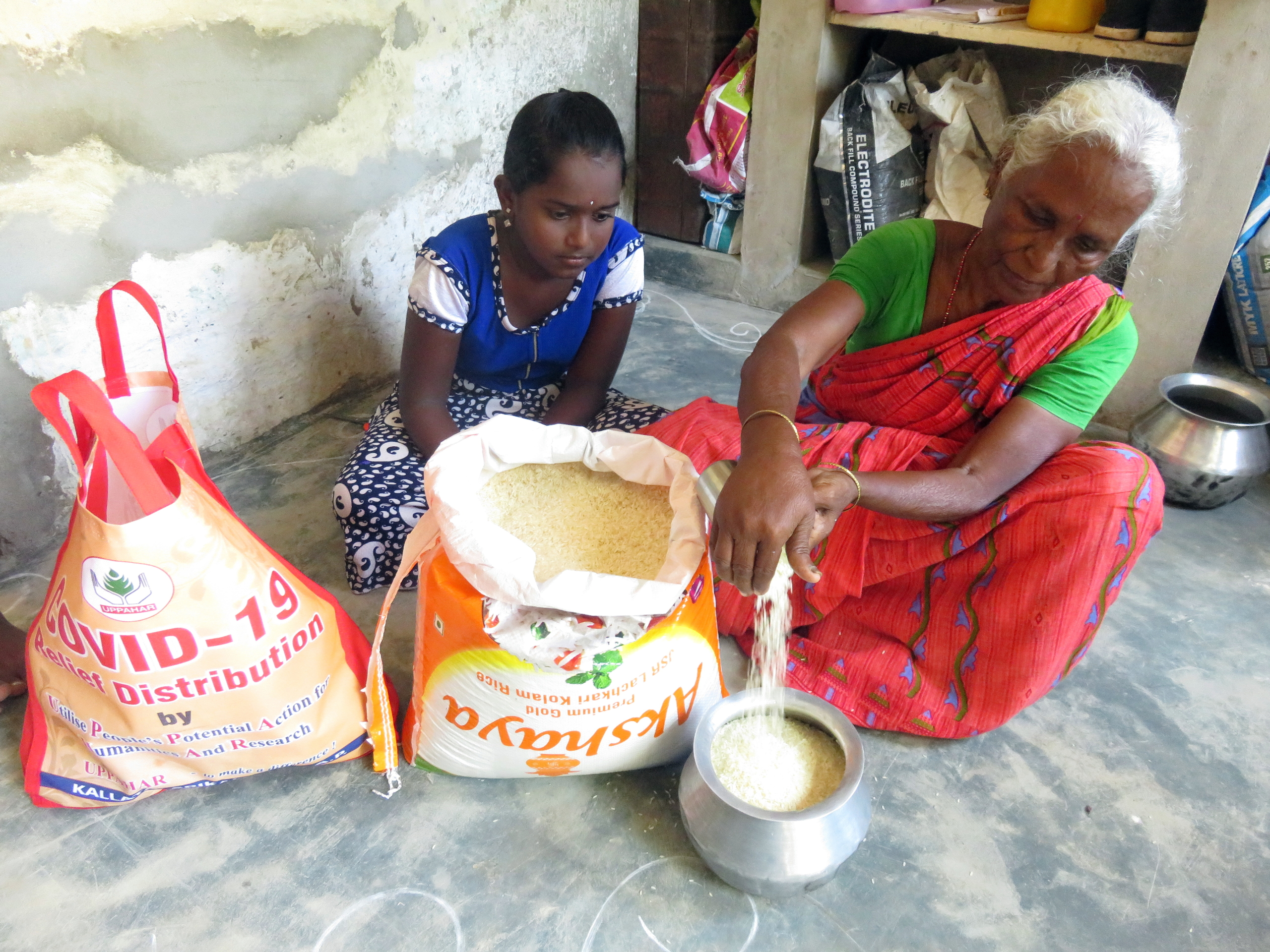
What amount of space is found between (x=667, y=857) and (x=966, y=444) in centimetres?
85

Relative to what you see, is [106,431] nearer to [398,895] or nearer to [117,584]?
[117,584]

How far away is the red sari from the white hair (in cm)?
→ 23

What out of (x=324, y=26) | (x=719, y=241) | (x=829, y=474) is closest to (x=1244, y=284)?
(x=719, y=241)

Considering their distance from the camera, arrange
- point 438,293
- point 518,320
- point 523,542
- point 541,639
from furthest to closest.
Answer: point 518,320 → point 438,293 → point 523,542 → point 541,639

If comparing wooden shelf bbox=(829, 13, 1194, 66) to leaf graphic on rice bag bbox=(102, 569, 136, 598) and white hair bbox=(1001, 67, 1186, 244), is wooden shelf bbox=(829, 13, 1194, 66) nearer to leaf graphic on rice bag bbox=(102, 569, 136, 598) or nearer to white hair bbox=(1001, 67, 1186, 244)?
white hair bbox=(1001, 67, 1186, 244)

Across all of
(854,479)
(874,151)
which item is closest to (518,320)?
(854,479)

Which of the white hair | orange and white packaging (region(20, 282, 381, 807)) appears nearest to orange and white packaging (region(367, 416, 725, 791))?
orange and white packaging (region(20, 282, 381, 807))

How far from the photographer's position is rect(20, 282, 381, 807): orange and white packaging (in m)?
1.11

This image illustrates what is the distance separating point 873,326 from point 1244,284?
→ 1.49 m

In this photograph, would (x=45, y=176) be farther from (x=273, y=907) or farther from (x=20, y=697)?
(x=273, y=907)

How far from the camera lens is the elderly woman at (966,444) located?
1.28 m

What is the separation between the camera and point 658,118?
3.36 metres

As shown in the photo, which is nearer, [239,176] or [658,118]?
[239,176]

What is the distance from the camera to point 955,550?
1474 mm
